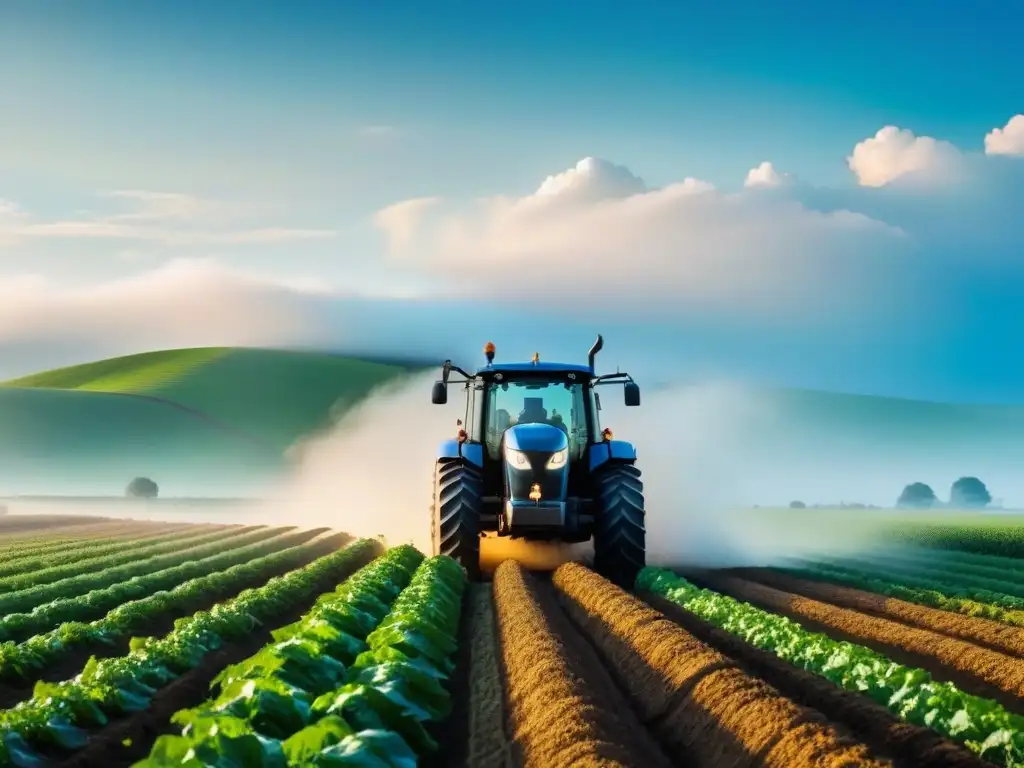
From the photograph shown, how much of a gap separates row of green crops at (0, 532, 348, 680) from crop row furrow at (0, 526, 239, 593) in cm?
181

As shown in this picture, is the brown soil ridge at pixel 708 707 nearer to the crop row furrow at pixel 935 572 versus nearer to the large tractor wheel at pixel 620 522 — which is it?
the large tractor wheel at pixel 620 522

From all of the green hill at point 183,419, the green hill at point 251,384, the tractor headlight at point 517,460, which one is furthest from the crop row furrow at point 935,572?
the green hill at point 251,384

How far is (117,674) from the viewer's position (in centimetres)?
864

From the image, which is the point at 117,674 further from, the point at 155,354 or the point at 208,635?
the point at 155,354

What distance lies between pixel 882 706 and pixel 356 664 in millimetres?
3674

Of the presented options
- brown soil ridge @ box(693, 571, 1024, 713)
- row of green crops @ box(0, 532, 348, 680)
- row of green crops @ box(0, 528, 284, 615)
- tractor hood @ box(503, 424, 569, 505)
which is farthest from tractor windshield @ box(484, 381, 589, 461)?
row of green crops @ box(0, 528, 284, 615)

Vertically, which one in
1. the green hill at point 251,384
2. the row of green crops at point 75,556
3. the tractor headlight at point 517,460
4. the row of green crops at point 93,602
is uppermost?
the green hill at point 251,384

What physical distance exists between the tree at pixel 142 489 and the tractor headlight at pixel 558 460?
55.7 m

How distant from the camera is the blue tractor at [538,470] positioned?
15.9 m

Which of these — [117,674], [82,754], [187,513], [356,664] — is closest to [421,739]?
[356,664]

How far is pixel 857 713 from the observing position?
7.53 meters

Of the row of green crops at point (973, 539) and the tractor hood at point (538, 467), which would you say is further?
the row of green crops at point (973, 539)

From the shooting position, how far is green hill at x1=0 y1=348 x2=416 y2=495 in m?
68.3

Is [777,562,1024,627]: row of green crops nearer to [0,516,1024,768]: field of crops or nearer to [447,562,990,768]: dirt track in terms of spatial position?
[0,516,1024,768]: field of crops
